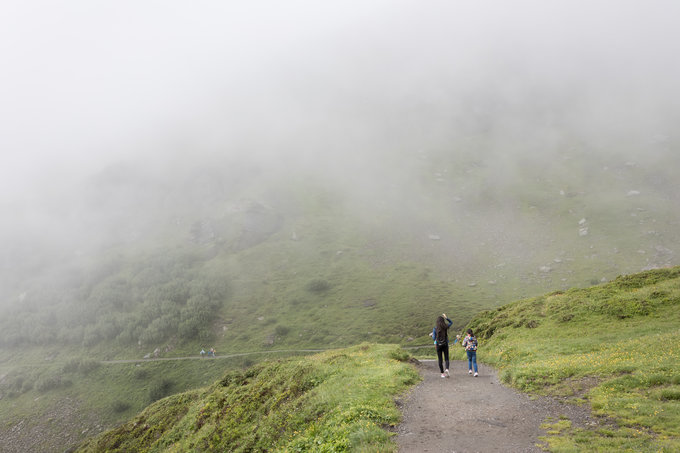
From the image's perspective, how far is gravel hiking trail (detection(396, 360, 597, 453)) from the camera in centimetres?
1259

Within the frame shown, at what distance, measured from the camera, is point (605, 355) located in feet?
72.0

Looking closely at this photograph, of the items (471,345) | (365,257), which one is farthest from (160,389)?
(471,345)

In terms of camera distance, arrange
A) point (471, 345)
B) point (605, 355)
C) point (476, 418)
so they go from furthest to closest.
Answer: point (471, 345)
point (605, 355)
point (476, 418)

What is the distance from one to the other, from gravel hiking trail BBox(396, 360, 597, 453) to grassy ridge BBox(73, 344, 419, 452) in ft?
3.64

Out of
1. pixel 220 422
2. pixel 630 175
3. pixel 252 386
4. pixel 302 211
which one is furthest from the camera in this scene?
pixel 302 211

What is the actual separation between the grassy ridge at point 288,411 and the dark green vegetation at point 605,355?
7.11m

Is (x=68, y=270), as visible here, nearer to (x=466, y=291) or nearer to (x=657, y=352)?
(x=466, y=291)

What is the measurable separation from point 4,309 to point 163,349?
336 feet

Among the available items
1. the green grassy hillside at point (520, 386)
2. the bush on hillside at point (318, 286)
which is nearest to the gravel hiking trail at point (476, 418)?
the green grassy hillside at point (520, 386)

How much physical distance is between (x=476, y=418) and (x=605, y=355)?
41.9ft

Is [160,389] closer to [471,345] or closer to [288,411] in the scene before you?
[288,411]

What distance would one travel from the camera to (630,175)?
149 m

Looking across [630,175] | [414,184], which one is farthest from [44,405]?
[630,175]

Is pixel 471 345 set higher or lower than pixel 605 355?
higher
